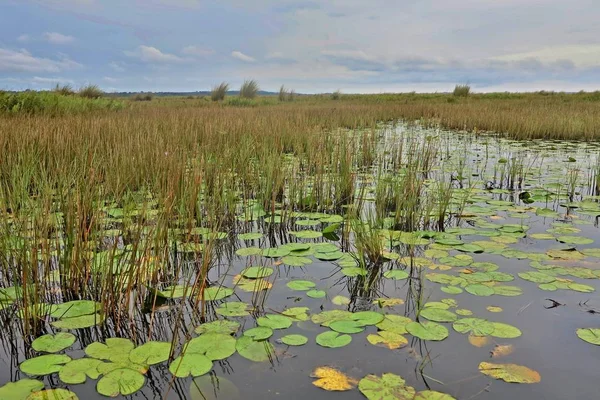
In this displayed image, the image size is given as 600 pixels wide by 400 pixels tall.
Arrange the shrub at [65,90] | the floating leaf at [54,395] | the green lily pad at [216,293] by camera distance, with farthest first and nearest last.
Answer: the shrub at [65,90]
the green lily pad at [216,293]
the floating leaf at [54,395]

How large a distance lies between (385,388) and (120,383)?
2.83 ft

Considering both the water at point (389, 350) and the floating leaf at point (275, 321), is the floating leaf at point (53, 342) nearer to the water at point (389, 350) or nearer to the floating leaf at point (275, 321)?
the water at point (389, 350)

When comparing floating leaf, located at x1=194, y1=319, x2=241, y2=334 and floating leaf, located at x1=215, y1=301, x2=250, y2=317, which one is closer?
floating leaf, located at x1=194, y1=319, x2=241, y2=334

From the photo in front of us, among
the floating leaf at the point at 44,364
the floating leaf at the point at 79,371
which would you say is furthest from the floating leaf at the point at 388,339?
the floating leaf at the point at 44,364

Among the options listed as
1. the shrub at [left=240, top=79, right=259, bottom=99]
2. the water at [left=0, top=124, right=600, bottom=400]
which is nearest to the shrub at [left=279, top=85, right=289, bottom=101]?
the shrub at [left=240, top=79, right=259, bottom=99]

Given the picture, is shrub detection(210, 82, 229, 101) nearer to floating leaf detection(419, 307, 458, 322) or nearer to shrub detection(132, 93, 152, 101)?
shrub detection(132, 93, 152, 101)

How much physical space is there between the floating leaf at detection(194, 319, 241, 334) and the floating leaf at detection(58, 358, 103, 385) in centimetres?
39

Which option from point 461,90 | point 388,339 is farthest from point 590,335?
point 461,90

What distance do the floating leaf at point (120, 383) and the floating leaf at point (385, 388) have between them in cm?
73

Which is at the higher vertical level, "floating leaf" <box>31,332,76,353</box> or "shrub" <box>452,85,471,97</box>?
"shrub" <box>452,85,471,97</box>

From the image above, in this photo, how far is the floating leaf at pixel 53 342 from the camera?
1617 mm

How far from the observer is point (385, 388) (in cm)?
142

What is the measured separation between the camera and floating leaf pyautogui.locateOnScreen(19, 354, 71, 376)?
1476mm

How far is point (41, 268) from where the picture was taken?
2221 millimetres
